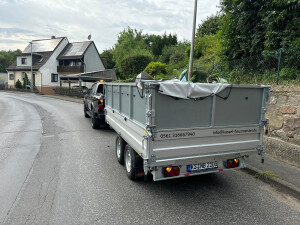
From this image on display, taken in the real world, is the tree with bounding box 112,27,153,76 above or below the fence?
above

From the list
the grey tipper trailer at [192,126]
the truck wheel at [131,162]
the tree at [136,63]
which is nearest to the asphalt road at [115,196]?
the truck wheel at [131,162]

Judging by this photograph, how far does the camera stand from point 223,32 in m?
10.4

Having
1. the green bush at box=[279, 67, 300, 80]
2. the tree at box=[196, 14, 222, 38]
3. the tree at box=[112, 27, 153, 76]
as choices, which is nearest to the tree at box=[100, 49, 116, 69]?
the tree at box=[112, 27, 153, 76]

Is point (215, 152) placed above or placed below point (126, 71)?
below

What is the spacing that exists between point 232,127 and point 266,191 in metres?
1.54

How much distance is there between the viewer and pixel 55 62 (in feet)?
135

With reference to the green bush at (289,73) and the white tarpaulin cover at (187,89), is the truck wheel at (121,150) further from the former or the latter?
the green bush at (289,73)

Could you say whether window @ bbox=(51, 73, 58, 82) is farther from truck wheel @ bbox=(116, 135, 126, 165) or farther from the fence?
truck wheel @ bbox=(116, 135, 126, 165)

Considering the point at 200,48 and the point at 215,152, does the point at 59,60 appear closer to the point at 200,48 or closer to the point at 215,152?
the point at 200,48

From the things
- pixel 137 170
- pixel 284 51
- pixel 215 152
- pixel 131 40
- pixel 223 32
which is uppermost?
pixel 131 40

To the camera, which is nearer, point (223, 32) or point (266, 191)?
point (266, 191)

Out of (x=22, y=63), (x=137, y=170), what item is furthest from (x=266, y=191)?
(x=22, y=63)

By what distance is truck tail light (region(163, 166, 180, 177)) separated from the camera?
3756 mm

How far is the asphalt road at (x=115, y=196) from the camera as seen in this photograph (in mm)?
3525
